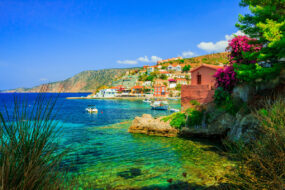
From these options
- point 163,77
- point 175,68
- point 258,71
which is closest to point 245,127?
point 258,71

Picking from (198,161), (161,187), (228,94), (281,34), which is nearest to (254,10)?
(281,34)

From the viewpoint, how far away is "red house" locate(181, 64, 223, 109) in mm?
17573

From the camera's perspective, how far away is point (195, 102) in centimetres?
1811

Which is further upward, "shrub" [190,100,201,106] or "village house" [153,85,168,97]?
"village house" [153,85,168,97]

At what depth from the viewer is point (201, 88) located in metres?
17.9

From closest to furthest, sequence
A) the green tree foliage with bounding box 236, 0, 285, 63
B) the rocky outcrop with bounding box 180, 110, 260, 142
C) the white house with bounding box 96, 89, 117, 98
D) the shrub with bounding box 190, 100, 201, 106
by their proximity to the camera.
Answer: the green tree foliage with bounding box 236, 0, 285, 63 < the rocky outcrop with bounding box 180, 110, 260, 142 < the shrub with bounding box 190, 100, 201, 106 < the white house with bounding box 96, 89, 117, 98

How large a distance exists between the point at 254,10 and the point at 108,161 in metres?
11.7

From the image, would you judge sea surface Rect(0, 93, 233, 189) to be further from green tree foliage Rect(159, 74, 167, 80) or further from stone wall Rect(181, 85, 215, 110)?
green tree foliage Rect(159, 74, 167, 80)

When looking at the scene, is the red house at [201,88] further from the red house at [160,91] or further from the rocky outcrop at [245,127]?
the red house at [160,91]

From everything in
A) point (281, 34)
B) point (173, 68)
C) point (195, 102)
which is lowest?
point (195, 102)

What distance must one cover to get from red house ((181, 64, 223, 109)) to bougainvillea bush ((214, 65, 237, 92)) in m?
1.39

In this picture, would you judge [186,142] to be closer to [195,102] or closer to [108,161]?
[195,102]

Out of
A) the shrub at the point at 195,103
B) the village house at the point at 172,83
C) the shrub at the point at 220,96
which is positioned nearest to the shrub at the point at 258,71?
the shrub at the point at 220,96

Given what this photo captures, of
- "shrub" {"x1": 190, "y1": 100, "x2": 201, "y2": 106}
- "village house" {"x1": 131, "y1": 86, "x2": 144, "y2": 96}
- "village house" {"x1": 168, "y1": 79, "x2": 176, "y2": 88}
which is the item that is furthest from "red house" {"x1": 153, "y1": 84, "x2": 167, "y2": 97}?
"shrub" {"x1": 190, "y1": 100, "x2": 201, "y2": 106}
